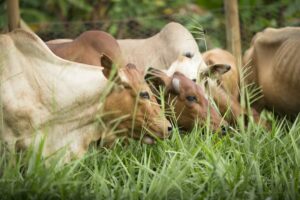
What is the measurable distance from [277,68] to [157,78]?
1.58 meters

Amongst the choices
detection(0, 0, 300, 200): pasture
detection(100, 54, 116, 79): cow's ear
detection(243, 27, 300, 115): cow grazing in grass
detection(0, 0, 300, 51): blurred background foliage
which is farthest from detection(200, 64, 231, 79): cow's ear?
detection(0, 0, 300, 51): blurred background foliage

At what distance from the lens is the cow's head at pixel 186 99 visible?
21.7 feet

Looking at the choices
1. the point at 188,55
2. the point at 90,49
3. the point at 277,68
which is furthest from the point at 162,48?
the point at 90,49

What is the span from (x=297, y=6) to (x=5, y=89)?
18.7 ft

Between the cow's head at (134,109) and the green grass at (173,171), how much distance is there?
101mm

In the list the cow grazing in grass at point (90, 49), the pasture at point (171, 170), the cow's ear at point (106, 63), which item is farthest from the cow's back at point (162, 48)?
the pasture at point (171, 170)

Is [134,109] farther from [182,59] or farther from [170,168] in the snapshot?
[182,59]

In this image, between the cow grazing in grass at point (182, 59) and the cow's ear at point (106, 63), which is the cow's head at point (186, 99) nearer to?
the cow grazing in grass at point (182, 59)

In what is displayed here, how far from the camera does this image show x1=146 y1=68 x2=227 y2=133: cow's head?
6605 millimetres

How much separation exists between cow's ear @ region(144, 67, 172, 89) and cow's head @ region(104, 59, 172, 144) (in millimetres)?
608

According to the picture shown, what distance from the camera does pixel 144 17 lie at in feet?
36.8

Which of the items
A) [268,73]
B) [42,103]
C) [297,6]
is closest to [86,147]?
[42,103]

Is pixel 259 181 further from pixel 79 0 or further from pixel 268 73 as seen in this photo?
pixel 79 0

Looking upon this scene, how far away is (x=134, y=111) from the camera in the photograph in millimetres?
5824
